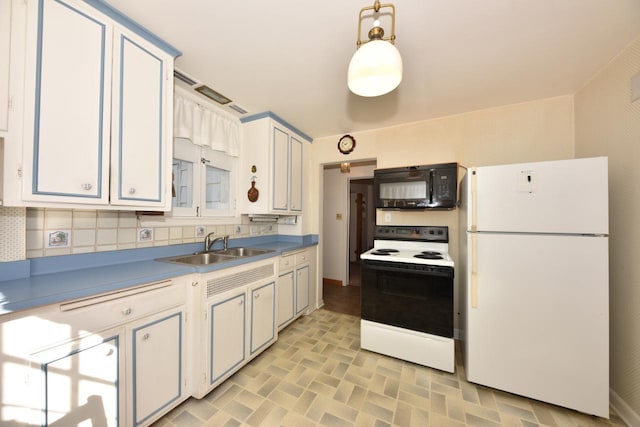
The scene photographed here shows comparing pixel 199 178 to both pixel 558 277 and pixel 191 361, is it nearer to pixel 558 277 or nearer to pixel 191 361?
pixel 191 361

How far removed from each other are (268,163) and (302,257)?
1.21m

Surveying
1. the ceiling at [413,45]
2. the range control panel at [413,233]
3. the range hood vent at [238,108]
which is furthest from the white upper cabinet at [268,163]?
the range control panel at [413,233]

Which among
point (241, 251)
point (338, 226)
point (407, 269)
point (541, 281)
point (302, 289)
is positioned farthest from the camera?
point (338, 226)

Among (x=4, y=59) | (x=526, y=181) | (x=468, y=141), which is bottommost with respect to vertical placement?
(x=526, y=181)

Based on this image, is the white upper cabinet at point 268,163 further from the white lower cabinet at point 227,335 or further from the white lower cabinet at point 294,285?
the white lower cabinet at point 227,335

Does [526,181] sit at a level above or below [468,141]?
below

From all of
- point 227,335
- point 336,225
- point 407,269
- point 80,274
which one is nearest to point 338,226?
point 336,225

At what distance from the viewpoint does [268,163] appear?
8.06ft

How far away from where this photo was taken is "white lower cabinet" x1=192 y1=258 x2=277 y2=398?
156 centimetres

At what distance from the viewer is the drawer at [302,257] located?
274 cm

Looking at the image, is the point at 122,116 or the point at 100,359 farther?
the point at 122,116

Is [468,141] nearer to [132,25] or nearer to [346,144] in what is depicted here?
[346,144]

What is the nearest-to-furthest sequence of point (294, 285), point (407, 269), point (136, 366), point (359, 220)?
point (136, 366), point (407, 269), point (294, 285), point (359, 220)

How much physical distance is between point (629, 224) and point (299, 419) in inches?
99.0
